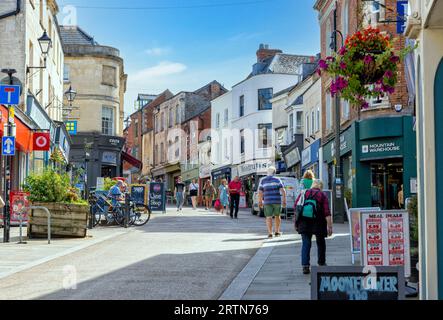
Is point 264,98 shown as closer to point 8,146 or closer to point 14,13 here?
point 14,13

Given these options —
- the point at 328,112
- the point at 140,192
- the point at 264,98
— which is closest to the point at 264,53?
the point at 264,98

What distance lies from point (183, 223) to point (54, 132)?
13.3m

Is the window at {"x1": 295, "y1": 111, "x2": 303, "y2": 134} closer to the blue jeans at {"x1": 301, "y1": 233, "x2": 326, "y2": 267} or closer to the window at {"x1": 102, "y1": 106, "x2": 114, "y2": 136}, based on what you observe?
the window at {"x1": 102, "y1": 106, "x2": 114, "y2": 136}

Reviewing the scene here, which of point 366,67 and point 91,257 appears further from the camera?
point 91,257

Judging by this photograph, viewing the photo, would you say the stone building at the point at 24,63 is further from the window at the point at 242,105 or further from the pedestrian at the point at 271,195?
the window at the point at 242,105

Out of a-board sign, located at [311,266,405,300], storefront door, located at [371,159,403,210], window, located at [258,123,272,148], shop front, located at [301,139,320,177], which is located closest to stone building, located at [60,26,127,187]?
window, located at [258,123,272,148]

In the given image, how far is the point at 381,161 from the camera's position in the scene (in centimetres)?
2686

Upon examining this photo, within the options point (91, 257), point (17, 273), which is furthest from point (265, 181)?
point (17, 273)

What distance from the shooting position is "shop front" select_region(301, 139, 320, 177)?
118ft

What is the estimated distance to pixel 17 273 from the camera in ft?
34.3

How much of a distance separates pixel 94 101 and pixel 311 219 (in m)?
37.7

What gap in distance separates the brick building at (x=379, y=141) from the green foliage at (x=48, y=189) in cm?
1182
